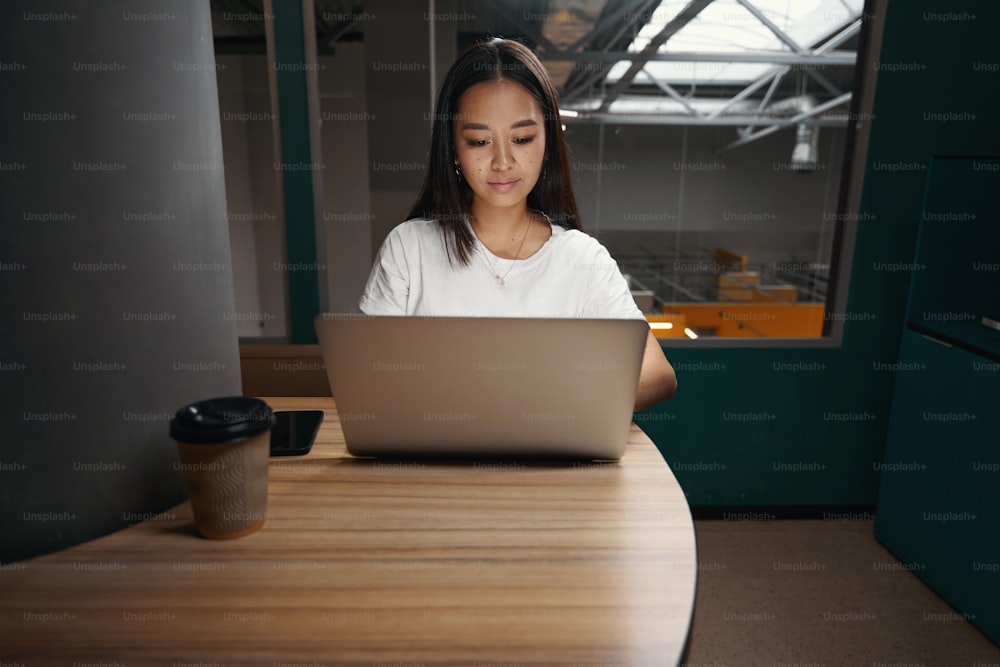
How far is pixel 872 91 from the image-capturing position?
268 centimetres

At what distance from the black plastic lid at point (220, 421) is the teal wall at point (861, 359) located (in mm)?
2257

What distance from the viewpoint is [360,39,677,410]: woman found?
5.54ft

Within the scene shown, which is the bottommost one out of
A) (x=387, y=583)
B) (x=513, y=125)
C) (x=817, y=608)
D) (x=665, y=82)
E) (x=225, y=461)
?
(x=817, y=608)

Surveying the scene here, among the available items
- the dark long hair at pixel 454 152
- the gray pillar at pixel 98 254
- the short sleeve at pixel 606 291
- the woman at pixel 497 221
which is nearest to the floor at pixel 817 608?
the short sleeve at pixel 606 291

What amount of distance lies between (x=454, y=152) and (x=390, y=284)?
402mm

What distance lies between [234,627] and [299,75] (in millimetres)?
2355

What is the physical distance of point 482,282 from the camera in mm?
1836

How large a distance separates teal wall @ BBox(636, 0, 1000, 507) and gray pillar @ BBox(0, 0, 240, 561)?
226cm

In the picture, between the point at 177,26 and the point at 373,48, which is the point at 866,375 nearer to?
the point at 373,48

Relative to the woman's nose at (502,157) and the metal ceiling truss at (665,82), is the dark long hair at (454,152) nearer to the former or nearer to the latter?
the woman's nose at (502,157)

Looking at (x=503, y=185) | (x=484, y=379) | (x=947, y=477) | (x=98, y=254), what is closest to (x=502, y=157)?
(x=503, y=185)

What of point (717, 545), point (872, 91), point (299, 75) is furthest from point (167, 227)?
point (872, 91)

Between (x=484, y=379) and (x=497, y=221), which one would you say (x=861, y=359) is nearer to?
(x=497, y=221)

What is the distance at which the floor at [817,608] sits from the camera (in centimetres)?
210
